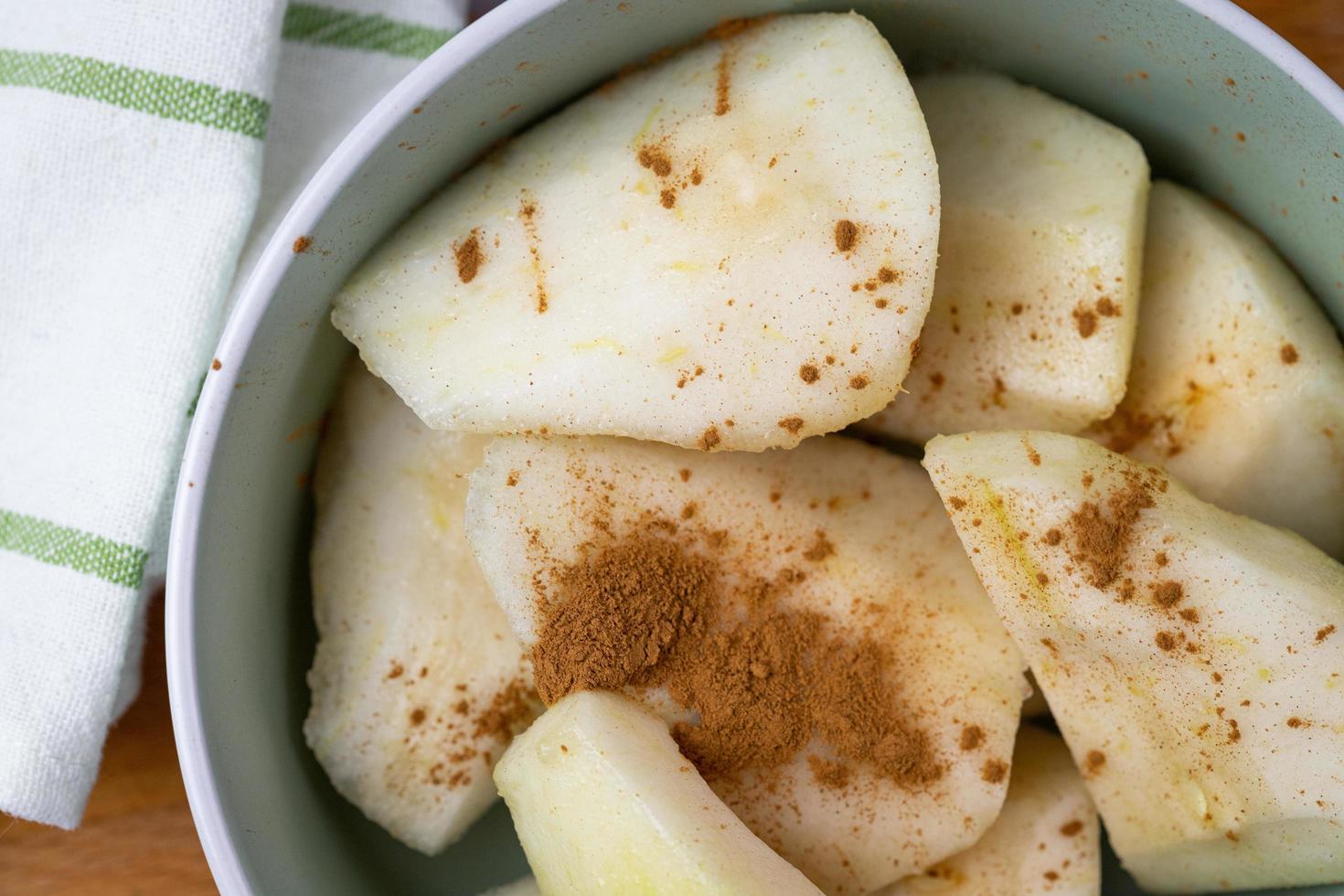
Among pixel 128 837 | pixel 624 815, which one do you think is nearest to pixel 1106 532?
pixel 624 815

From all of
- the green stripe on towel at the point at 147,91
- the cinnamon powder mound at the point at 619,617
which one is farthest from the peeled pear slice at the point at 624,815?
the green stripe on towel at the point at 147,91

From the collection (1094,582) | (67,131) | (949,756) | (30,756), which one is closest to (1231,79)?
(1094,582)

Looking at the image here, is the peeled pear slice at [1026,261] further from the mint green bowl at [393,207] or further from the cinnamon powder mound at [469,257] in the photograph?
the cinnamon powder mound at [469,257]

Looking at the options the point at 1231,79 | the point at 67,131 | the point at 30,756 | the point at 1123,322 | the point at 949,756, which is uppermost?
the point at 1231,79

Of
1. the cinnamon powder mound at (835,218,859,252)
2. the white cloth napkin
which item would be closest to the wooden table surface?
the white cloth napkin

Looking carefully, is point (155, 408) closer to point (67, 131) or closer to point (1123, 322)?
point (67, 131)

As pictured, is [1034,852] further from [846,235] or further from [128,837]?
[128,837]

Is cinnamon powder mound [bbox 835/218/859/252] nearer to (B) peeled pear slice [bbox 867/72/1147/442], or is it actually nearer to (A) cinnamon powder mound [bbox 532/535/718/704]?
(B) peeled pear slice [bbox 867/72/1147/442]
